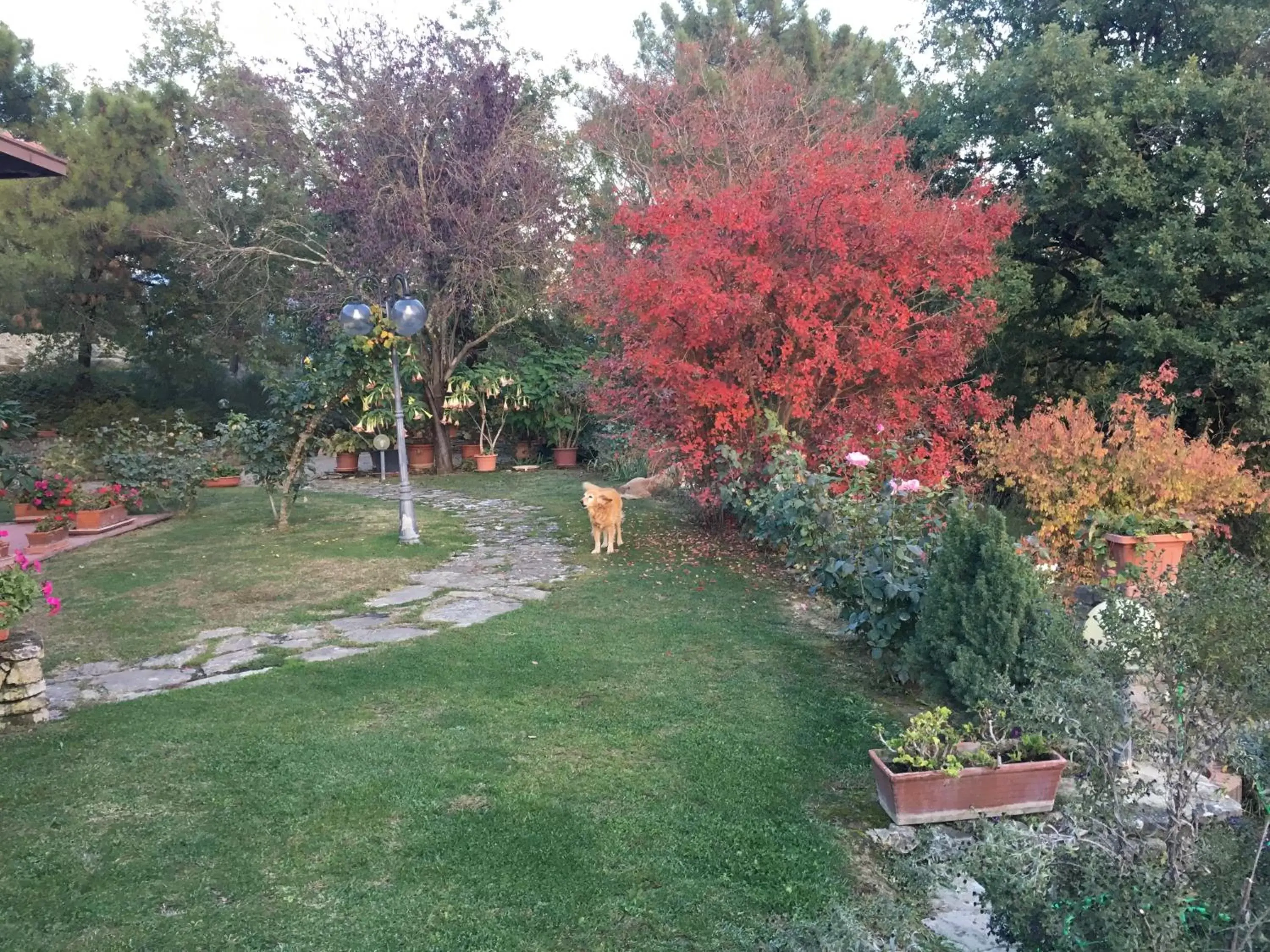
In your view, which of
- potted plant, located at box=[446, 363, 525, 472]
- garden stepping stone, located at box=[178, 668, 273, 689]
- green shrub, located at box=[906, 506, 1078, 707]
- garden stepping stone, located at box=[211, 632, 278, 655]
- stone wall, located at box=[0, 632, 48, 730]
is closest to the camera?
green shrub, located at box=[906, 506, 1078, 707]

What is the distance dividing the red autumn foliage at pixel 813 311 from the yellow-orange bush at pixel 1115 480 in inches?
33.5

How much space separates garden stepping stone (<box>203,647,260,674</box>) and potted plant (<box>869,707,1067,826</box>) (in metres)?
3.47

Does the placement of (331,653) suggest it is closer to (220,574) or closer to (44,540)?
(220,574)

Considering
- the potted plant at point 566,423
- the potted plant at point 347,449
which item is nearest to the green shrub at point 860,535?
the potted plant at point 566,423

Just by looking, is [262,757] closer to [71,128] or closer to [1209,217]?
[1209,217]

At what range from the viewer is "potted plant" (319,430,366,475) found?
49.2 feet

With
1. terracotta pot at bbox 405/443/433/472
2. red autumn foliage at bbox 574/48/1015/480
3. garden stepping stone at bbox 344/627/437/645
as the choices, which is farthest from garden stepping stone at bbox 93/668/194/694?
terracotta pot at bbox 405/443/433/472

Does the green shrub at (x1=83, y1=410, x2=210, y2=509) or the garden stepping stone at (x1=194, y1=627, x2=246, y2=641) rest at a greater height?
the green shrub at (x1=83, y1=410, x2=210, y2=509)

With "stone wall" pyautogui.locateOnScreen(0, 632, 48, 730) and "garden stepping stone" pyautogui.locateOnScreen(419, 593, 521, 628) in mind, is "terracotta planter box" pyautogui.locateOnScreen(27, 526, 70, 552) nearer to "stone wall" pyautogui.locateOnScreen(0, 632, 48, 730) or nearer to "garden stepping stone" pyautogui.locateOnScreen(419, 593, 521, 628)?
"garden stepping stone" pyautogui.locateOnScreen(419, 593, 521, 628)

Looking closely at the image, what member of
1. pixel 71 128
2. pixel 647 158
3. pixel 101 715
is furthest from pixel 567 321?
pixel 101 715

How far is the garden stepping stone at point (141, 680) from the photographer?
434cm

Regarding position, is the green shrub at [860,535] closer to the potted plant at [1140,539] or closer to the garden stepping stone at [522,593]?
the potted plant at [1140,539]

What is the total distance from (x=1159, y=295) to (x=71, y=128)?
16.9 meters

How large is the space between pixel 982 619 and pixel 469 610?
3546mm
